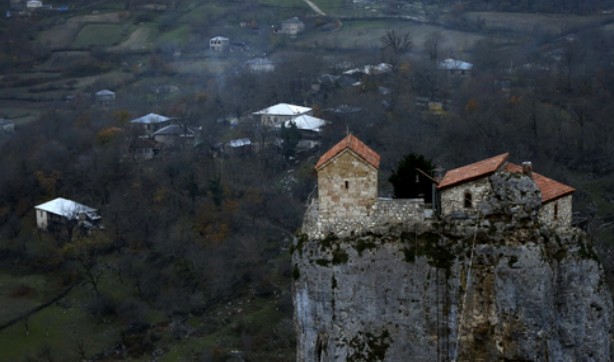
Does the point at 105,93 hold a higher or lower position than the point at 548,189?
lower

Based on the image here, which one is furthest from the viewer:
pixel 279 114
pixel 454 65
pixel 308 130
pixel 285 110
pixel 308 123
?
pixel 454 65

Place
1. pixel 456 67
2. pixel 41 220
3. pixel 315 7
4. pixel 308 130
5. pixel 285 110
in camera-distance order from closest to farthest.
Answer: pixel 41 220 < pixel 308 130 < pixel 285 110 < pixel 456 67 < pixel 315 7

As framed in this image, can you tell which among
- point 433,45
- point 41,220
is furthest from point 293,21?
point 41,220

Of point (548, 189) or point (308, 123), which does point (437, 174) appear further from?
point (308, 123)

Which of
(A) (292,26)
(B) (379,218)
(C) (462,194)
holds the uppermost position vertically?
(C) (462,194)

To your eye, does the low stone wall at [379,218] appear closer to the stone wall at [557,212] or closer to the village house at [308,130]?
the stone wall at [557,212]

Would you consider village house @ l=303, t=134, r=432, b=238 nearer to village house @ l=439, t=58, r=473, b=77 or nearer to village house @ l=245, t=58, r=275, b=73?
village house @ l=439, t=58, r=473, b=77

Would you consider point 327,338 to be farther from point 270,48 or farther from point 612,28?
point 270,48
